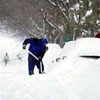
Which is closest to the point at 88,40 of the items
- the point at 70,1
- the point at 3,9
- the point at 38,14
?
the point at 70,1

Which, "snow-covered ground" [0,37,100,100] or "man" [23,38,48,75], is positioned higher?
"man" [23,38,48,75]

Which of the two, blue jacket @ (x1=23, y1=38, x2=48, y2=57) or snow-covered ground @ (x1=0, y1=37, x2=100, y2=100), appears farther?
blue jacket @ (x1=23, y1=38, x2=48, y2=57)

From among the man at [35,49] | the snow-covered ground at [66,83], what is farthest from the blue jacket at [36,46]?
the snow-covered ground at [66,83]

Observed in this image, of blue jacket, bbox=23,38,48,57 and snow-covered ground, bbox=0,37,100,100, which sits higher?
blue jacket, bbox=23,38,48,57

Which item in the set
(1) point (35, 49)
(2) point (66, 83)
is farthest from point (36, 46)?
(2) point (66, 83)

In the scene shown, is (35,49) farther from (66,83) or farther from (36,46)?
(66,83)

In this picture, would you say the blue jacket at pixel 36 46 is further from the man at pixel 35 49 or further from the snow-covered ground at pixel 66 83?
the snow-covered ground at pixel 66 83

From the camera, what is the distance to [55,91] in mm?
8680

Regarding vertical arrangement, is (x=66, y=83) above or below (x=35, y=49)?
below

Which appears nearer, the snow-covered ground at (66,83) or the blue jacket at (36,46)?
the snow-covered ground at (66,83)

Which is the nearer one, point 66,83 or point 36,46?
point 66,83

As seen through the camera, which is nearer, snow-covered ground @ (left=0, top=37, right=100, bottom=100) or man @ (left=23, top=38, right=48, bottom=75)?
snow-covered ground @ (left=0, top=37, right=100, bottom=100)

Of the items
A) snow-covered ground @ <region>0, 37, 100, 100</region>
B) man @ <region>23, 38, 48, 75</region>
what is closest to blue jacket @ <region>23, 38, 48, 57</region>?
man @ <region>23, 38, 48, 75</region>

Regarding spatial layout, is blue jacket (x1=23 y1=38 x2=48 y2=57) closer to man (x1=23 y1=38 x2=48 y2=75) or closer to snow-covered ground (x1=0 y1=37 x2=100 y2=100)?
man (x1=23 y1=38 x2=48 y2=75)
